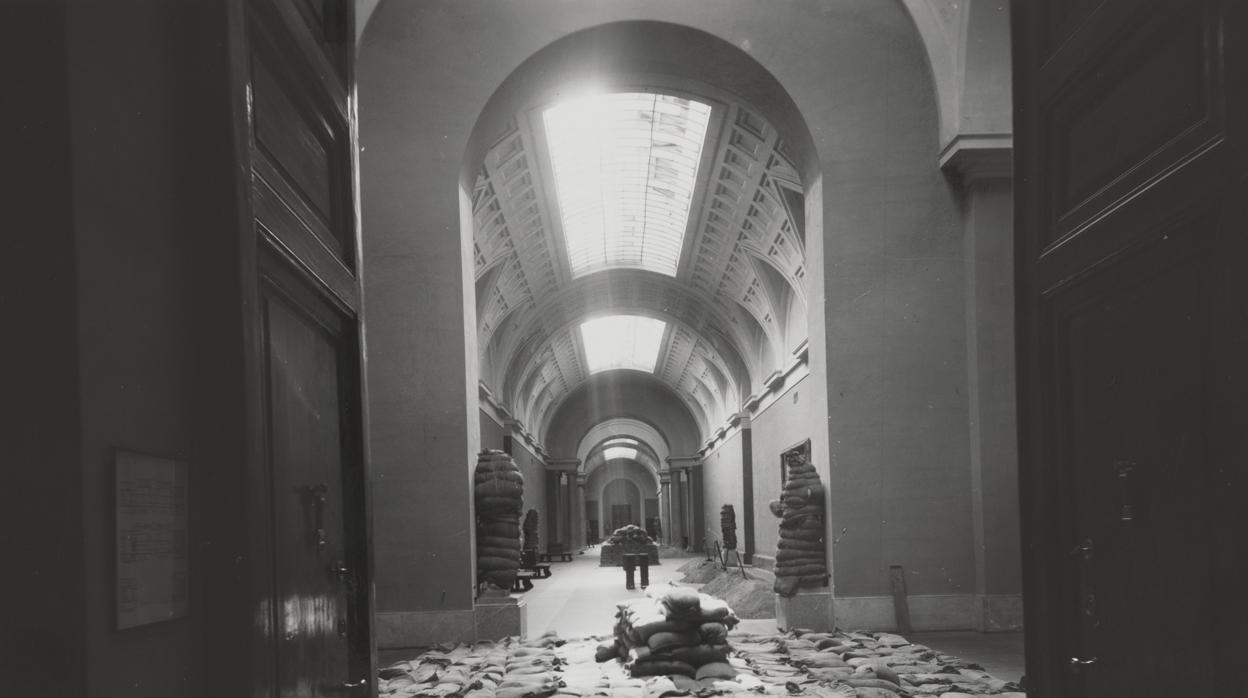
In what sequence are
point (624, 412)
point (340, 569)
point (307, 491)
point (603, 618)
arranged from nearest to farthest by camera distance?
point (307, 491) < point (340, 569) < point (603, 618) < point (624, 412)

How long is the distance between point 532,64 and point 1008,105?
18.0 ft

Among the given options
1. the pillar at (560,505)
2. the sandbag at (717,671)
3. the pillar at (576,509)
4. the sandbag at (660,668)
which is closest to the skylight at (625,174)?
the sandbag at (660,668)

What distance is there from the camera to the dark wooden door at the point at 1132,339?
2.52m

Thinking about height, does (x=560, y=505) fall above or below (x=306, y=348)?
below

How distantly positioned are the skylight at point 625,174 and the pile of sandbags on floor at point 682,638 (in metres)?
8.89

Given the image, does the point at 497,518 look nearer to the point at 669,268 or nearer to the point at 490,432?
the point at 490,432

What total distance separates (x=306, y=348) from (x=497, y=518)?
9065mm

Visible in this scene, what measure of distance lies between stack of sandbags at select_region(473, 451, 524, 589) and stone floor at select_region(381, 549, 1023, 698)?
85 cm

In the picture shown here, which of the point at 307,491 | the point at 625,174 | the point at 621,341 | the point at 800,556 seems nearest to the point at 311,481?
the point at 307,491

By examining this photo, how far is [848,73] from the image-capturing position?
41.0 ft

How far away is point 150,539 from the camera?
239 centimetres

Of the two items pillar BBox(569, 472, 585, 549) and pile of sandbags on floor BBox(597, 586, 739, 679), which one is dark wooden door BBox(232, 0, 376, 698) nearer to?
pile of sandbags on floor BBox(597, 586, 739, 679)

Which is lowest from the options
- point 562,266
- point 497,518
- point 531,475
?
point 531,475

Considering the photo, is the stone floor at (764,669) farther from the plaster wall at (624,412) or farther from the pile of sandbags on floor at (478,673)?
the plaster wall at (624,412)
